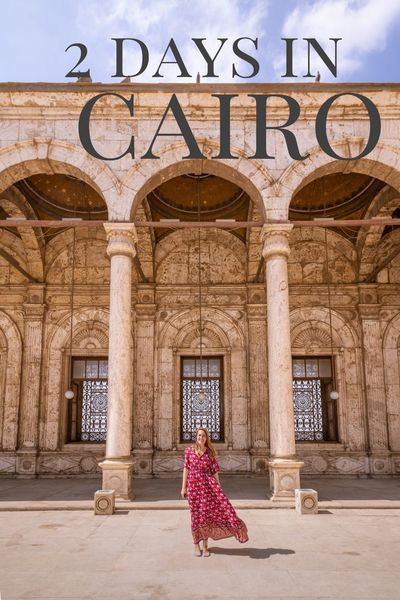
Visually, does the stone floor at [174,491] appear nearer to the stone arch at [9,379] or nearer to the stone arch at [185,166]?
the stone arch at [9,379]

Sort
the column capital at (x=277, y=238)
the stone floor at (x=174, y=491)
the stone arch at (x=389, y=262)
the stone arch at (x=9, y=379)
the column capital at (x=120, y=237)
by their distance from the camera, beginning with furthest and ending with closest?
the stone arch at (x=389, y=262) → the stone arch at (x=9, y=379) → the column capital at (x=277, y=238) → the column capital at (x=120, y=237) → the stone floor at (x=174, y=491)

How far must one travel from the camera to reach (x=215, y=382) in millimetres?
16375

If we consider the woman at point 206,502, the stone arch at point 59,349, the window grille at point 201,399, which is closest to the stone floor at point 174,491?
the stone arch at point 59,349

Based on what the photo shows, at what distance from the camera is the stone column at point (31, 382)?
49.9 feet

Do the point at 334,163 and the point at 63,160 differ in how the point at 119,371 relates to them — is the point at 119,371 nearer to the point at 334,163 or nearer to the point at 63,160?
the point at 63,160

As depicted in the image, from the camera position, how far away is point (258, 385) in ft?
51.8

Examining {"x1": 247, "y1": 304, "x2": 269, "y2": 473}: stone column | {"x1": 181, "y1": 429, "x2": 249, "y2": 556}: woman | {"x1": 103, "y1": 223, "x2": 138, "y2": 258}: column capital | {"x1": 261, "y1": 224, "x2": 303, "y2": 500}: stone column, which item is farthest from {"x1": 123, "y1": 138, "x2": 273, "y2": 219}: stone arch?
{"x1": 181, "y1": 429, "x2": 249, "y2": 556}: woman

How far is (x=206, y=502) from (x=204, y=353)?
9.50 metres

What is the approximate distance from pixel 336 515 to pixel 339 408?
6973 millimetres

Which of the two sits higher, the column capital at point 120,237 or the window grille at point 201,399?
the column capital at point 120,237

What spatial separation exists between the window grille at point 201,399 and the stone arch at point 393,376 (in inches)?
185

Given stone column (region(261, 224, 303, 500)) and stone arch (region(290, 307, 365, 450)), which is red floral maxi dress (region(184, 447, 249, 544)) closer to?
stone column (region(261, 224, 303, 500))

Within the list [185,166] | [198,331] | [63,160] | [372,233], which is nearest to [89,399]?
[198,331]

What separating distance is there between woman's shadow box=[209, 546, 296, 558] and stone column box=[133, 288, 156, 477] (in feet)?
28.3
